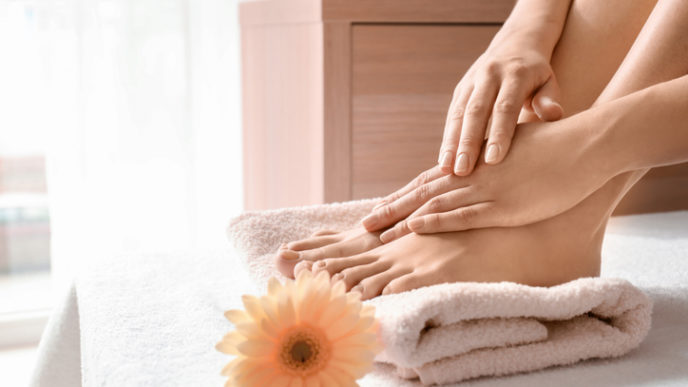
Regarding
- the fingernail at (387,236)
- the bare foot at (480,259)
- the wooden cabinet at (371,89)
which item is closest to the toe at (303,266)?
the bare foot at (480,259)

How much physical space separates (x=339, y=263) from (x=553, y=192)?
9.5 inches

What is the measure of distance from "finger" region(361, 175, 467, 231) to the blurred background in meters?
1.04

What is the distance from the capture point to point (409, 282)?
2.57 ft

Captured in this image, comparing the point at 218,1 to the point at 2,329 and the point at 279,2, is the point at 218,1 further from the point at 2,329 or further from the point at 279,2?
the point at 2,329

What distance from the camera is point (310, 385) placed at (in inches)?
21.3

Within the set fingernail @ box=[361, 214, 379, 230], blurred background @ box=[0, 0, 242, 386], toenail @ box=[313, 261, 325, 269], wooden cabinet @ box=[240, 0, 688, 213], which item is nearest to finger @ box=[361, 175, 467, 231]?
fingernail @ box=[361, 214, 379, 230]

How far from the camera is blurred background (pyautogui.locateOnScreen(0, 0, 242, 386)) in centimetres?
175

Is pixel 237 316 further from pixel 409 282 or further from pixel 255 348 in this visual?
→ pixel 409 282

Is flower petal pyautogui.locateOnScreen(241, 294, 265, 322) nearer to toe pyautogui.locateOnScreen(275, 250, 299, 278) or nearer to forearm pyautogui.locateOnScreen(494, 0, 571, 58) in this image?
toe pyautogui.locateOnScreen(275, 250, 299, 278)

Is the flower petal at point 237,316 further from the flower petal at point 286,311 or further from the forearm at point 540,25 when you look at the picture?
the forearm at point 540,25

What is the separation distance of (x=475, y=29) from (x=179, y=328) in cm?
99

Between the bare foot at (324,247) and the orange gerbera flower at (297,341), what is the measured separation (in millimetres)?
290

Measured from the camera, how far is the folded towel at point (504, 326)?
0.61 m

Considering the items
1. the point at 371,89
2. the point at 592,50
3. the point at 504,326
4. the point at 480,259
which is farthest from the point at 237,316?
the point at 371,89
